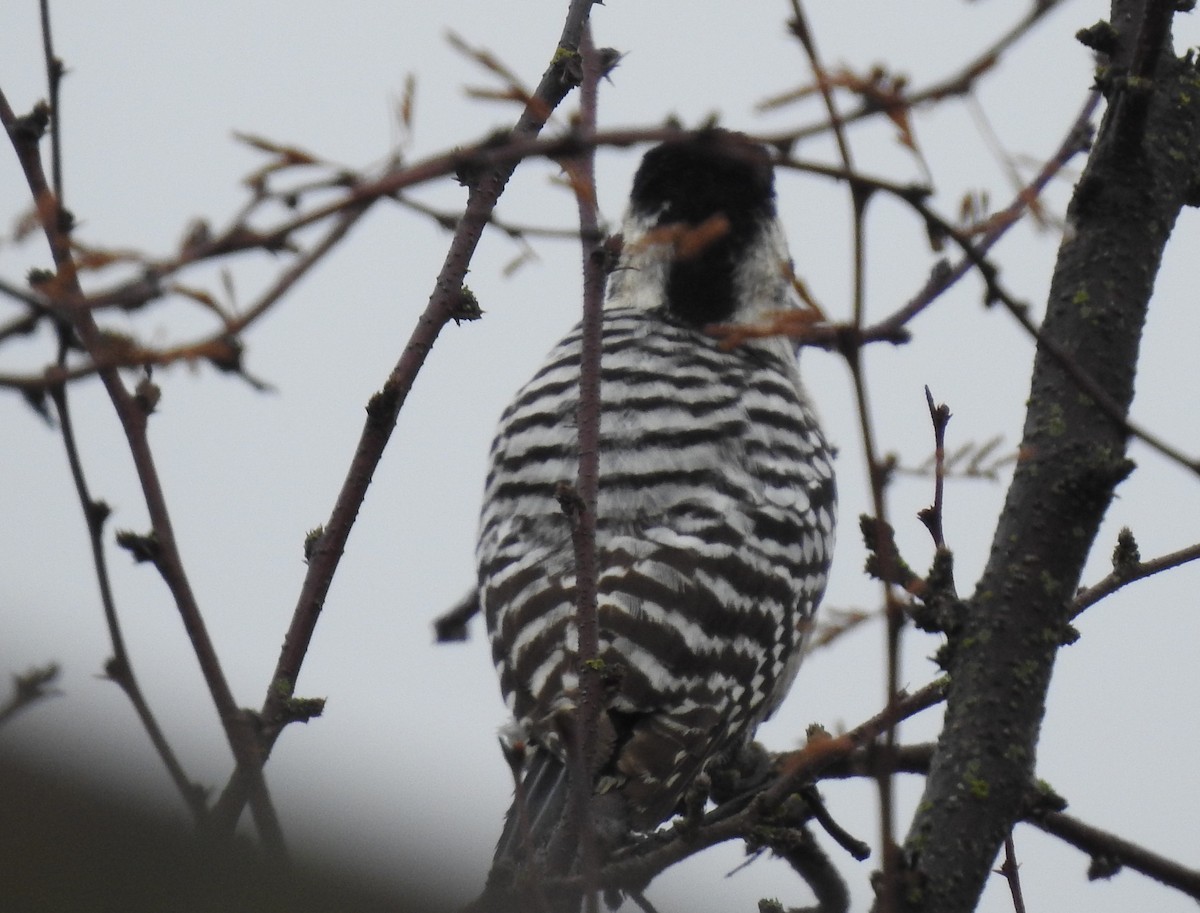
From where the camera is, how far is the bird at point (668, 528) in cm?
475

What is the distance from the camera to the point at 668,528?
5129mm

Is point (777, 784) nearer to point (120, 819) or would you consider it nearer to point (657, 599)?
point (120, 819)

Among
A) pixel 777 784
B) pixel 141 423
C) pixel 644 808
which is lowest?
pixel 777 784

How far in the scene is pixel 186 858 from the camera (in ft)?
5.11

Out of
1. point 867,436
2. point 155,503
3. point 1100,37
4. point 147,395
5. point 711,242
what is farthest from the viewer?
point 711,242

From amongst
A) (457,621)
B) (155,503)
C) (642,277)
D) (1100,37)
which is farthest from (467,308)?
(642,277)

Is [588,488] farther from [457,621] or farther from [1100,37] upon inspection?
[457,621]

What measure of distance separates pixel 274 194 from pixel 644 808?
2871 millimetres

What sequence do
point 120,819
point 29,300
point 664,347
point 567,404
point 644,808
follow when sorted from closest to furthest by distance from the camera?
point 120,819
point 29,300
point 644,808
point 567,404
point 664,347

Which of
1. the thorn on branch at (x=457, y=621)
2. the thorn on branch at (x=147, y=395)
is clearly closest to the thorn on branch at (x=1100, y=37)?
the thorn on branch at (x=147, y=395)

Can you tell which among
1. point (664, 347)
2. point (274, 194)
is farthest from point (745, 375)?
point (274, 194)

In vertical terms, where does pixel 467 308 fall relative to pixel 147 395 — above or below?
above

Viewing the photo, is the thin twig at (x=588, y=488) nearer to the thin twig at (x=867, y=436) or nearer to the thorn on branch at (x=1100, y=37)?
the thin twig at (x=867, y=436)

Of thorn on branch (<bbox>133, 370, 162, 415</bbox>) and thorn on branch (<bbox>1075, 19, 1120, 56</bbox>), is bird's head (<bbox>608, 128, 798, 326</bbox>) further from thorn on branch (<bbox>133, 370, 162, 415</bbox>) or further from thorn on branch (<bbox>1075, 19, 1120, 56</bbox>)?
thorn on branch (<bbox>133, 370, 162, 415</bbox>)
